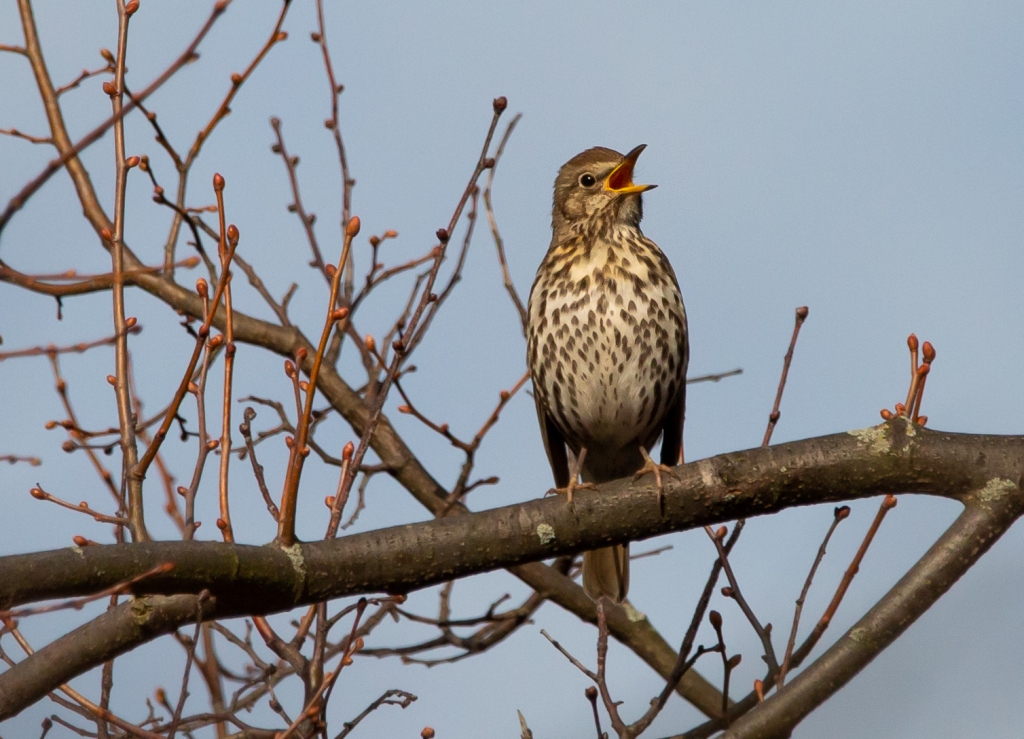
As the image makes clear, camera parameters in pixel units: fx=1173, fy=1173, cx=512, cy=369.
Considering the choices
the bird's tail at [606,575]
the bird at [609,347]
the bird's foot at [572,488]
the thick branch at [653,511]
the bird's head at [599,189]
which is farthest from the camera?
the bird's head at [599,189]

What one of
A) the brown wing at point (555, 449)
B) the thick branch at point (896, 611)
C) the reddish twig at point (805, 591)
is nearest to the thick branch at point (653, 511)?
the thick branch at point (896, 611)

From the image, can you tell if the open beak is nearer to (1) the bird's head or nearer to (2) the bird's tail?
(1) the bird's head

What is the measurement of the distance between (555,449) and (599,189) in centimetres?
143

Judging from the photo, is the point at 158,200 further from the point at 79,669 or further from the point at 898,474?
the point at 898,474

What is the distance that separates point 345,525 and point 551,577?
1.02m

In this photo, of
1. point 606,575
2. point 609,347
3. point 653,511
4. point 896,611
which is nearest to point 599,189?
point 609,347

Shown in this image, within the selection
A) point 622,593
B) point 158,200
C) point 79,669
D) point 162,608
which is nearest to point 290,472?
point 162,608

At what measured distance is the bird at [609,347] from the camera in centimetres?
550

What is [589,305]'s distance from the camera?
5.54 m

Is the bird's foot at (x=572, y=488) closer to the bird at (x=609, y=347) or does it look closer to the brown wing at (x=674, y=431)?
the bird at (x=609, y=347)

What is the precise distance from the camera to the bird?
5.50m

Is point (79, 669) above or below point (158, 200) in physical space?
below

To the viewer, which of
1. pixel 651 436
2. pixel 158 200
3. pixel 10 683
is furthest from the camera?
pixel 651 436

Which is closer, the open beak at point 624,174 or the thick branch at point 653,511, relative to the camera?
the thick branch at point 653,511
